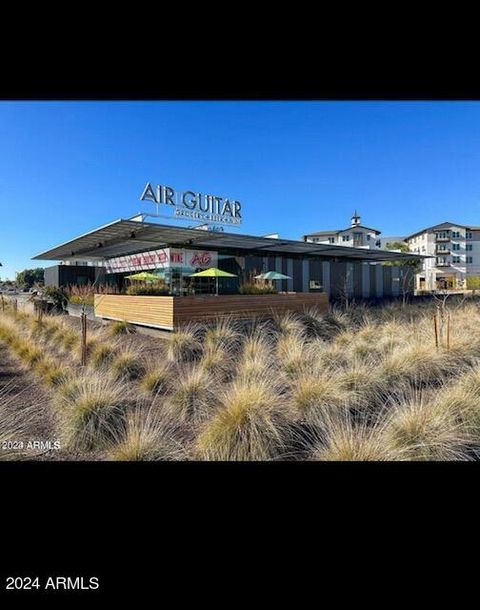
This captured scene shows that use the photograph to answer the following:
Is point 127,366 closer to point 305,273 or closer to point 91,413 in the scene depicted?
point 91,413

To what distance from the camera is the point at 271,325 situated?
237 inches

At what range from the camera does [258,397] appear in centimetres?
231

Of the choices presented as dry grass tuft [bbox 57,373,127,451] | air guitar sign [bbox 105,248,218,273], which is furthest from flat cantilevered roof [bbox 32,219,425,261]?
dry grass tuft [bbox 57,373,127,451]

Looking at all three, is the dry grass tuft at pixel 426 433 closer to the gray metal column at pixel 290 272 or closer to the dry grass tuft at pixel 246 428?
the dry grass tuft at pixel 246 428

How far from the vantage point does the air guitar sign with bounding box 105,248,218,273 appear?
9250 mm

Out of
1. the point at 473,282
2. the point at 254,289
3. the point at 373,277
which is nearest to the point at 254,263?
the point at 254,289

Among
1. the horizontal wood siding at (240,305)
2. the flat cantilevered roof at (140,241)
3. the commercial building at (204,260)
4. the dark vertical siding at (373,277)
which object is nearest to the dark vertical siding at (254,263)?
the commercial building at (204,260)

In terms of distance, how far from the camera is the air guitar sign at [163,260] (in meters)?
9.25

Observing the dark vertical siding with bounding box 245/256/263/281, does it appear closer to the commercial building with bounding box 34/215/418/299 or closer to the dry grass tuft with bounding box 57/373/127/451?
A: the commercial building with bounding box 34/215/418/299
